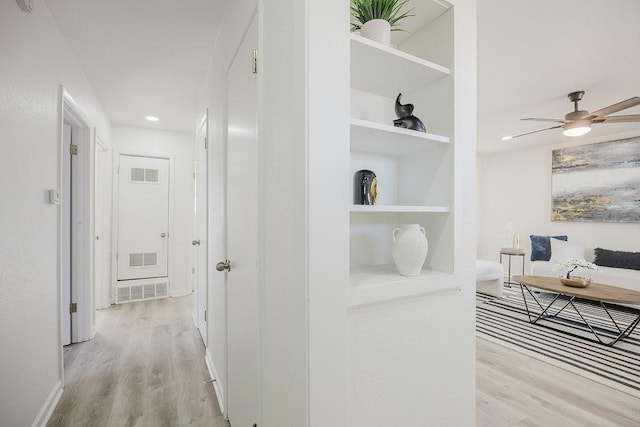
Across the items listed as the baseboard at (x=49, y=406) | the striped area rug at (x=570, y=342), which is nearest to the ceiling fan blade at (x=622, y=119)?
the striped area rug at (x=570, y=342)

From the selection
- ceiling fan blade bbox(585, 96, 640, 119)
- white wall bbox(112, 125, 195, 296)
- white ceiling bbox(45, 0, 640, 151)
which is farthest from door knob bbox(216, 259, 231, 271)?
white wall bbox(112, 125, 195, 296)

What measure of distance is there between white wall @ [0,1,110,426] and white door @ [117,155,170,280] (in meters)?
2.25

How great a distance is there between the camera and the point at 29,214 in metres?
1.63

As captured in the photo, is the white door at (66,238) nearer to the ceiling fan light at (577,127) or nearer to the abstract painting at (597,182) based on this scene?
the ceiling fan light at (577,127)

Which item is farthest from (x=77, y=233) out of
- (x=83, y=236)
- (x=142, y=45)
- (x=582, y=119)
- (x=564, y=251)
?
(x=564, y=251)

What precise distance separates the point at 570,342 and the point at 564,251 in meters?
2.45

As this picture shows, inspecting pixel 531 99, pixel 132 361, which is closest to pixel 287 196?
pixel 132 361

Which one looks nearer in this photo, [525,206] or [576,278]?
[576,278]

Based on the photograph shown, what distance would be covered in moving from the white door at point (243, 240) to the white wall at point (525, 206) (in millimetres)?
5666

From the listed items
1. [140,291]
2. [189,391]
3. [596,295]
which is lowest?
[189,391]

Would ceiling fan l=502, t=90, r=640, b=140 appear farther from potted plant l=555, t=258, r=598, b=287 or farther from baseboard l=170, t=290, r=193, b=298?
baseboard l=170, t=290, r=193, b=298

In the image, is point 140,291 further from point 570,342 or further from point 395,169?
point 570,342

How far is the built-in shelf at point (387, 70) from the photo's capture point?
3.36 ft

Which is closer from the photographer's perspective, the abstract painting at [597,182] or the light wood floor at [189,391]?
the light wood floor at [189,391]
